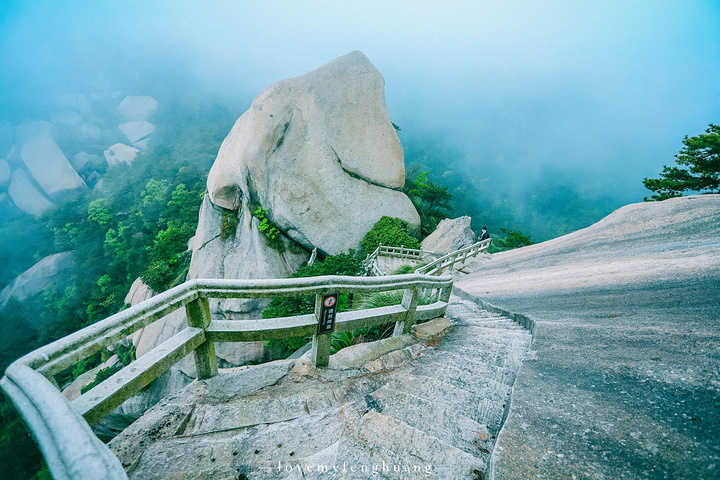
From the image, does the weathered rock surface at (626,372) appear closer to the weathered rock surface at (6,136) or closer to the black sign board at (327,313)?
the black sign board at (327,313)

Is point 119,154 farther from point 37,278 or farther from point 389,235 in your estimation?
point 389,235

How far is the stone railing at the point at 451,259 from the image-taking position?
10095mm

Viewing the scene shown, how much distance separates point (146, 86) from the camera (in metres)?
70.1

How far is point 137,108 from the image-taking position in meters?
60.7

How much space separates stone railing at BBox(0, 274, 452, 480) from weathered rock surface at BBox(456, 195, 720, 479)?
1.56 meters

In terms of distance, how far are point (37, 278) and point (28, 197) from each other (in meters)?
17.7

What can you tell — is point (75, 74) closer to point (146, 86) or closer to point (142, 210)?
point (146, 86)

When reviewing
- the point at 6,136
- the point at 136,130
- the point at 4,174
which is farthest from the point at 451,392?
the point at 6,136

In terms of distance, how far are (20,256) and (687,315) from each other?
57.4 m

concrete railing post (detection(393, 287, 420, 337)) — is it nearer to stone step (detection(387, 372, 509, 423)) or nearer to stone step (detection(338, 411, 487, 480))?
stone step (detection(387, 372, 509, 423))

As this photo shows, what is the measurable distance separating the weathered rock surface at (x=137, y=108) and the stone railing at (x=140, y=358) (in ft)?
254

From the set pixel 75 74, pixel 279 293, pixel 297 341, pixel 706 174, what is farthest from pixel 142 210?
pixel 75 74

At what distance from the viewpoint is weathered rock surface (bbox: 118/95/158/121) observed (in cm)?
5981

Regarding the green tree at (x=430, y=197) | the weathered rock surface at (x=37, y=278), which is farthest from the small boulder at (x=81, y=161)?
the green tree at (x=430, y=197)
